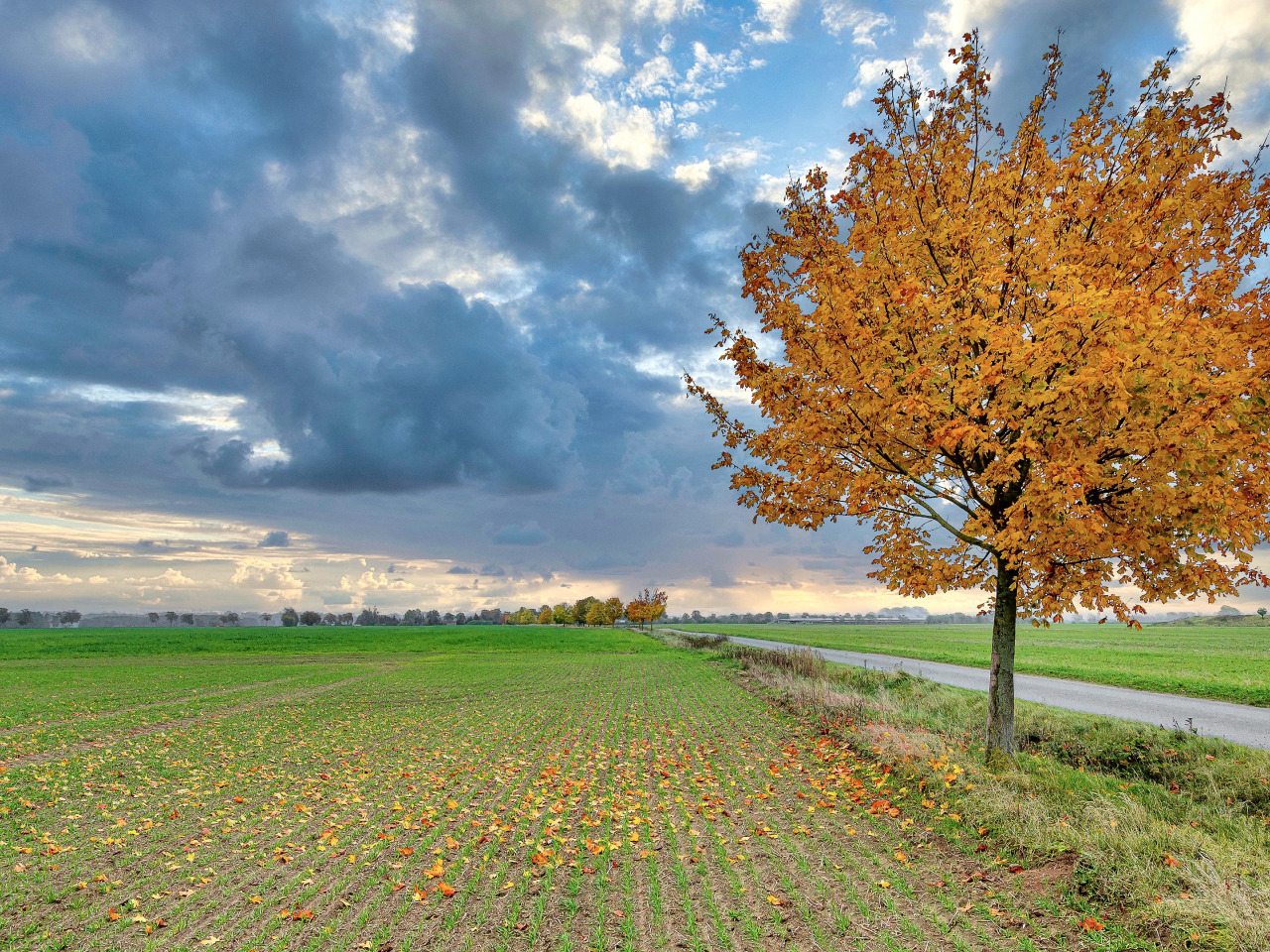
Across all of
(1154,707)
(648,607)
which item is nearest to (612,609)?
(648,607)

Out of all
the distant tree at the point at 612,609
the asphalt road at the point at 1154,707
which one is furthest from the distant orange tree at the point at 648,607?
the asphalt road at the point at 1154,707

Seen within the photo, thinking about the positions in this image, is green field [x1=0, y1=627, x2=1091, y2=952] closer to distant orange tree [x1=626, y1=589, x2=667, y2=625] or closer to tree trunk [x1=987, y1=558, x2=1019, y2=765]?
tree trunk [x1=987, y1=558, x2=1019, y2=765]

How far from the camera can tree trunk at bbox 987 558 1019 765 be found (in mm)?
9438

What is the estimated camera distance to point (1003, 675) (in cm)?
959

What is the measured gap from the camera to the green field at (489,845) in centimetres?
541

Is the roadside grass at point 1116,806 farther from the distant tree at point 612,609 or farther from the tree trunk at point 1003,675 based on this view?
the distant tree at point 612,609

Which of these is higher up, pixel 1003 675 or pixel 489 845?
pixel 1003 675

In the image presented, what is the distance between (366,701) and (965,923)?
22.5 metres

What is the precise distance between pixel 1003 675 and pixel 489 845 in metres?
8.17

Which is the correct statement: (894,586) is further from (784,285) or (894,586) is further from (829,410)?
(784,285)

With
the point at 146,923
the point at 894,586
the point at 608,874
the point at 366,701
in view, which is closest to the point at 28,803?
the point at 146,923

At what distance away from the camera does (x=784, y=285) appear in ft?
32.6

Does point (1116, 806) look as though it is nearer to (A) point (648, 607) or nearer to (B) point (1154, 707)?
(B) point (1154, 707)

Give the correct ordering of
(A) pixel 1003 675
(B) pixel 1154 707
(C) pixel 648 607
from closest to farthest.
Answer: (A) pixel 1003 675 < (B) pixel 1154 707 < (C) pixel 648 607
